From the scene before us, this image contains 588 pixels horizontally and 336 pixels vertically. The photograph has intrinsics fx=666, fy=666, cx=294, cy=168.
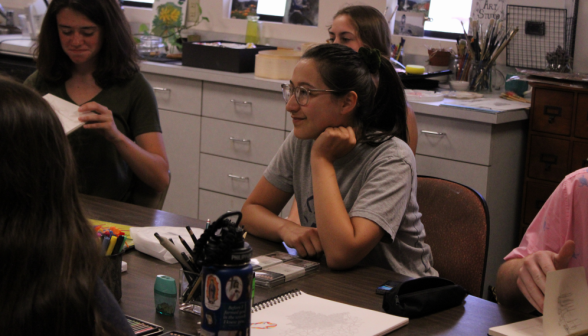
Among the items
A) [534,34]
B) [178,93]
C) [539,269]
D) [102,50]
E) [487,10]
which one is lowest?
[539,269]

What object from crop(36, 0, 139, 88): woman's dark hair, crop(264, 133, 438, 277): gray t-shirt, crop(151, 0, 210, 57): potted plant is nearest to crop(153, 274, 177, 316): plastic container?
crop(264, 133, 438, 277): gray t-shirt

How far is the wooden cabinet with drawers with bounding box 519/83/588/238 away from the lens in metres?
2.68

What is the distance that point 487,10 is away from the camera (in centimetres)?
329

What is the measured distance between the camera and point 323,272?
1358mm

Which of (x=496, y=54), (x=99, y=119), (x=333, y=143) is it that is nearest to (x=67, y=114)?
(x=99, y=119)

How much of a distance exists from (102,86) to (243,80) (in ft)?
Result: 3.98

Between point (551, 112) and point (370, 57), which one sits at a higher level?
point (370, 57)

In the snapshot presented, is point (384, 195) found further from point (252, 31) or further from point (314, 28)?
point (252, 31)

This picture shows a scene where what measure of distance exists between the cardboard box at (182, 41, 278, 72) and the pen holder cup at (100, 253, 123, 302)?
235 cm

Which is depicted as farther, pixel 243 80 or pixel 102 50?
pixel 243 80

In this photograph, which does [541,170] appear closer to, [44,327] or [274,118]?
[274,118]

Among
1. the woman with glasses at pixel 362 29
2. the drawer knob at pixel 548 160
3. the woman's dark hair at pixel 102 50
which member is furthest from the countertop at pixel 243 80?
the woman's dark hair at pixel 102 50

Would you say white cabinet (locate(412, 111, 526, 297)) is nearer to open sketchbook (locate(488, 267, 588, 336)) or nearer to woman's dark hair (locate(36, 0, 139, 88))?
woman's dark hair (locate(36, 0, 139, 88))

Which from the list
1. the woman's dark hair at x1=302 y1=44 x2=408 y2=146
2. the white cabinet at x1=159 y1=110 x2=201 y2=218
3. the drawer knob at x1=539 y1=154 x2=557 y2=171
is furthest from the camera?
the white cabinet at x1=159 y1=110 x2=201 y2=218
